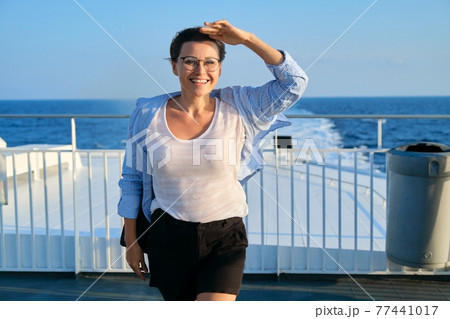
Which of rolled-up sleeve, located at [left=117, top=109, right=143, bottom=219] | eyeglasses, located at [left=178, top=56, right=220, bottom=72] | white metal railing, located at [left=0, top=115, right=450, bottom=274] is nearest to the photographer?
eyeglasses, located at [left=178, top=56, right=220, bottom=72]

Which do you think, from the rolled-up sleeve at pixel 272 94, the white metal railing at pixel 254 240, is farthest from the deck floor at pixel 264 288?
the rolled-up sleeve at pixel 272 94

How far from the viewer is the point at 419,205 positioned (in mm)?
3082

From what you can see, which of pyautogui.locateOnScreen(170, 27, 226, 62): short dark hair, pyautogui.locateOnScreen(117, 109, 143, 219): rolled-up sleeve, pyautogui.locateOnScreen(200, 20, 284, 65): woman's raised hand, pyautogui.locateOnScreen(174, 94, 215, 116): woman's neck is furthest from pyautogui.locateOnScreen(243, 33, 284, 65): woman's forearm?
pyautogui.locateOnScreen(117, 109, 143, 219): rolled-up sleeve

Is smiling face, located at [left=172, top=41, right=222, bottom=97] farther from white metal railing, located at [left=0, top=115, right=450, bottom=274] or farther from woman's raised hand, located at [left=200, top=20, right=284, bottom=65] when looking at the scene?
white metal railing, located at [left=0, top=115, right=450, bottom=274]

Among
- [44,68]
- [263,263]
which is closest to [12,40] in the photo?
[44,68]

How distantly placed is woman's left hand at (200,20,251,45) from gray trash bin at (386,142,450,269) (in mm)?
1976

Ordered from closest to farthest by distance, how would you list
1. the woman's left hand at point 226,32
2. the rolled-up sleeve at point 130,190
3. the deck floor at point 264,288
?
the woman's left hand at point 226,32 → the rolled-up sleeve at point 130,190 → the deck floor at point 264,288

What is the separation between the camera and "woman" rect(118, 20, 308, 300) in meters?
1.47

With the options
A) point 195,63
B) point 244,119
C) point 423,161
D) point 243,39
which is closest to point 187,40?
point 195,63

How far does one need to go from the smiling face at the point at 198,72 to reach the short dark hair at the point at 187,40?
→ 1cm

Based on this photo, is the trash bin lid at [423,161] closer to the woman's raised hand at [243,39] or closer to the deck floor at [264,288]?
the deck floor at [264,288]

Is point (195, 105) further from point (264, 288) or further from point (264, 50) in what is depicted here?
point (264, 288)

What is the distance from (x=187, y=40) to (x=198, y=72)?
10cm

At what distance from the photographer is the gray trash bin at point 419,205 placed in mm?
3004
